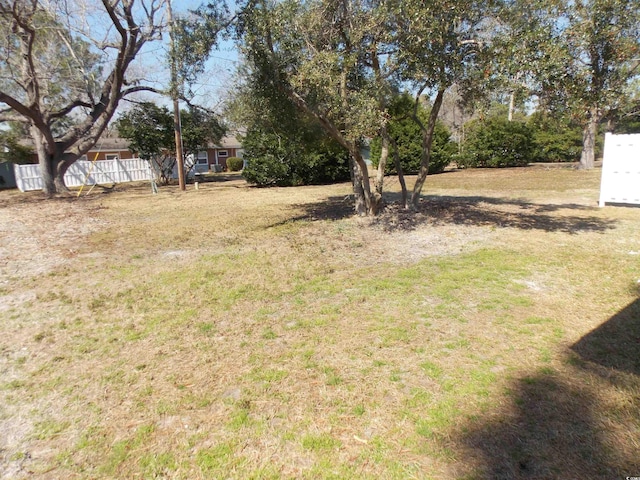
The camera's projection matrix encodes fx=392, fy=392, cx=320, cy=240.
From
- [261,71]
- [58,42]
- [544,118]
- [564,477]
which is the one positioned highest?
[58,42]

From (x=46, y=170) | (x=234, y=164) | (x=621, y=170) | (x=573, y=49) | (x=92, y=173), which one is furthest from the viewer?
(x=234, y=164)

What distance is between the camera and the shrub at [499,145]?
21484 mm

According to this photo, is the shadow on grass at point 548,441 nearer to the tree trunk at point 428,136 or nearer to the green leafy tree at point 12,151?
the tree trunk at point 428,136

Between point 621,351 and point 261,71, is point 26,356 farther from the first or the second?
point 261,71

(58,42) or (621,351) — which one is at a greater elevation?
(58,42)

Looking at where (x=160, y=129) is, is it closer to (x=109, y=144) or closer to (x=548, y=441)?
(x=109, y=144)

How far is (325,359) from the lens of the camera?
306 centimetres

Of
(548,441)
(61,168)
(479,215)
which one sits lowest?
(548,441)

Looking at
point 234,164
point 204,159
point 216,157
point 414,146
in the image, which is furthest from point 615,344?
point 216,157

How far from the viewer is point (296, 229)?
799 cm

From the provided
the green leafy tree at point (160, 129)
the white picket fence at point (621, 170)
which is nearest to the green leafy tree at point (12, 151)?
the green leafy tree at point (160, 129)

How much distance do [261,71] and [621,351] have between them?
6.44m

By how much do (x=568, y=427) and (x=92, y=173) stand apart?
2308 cm

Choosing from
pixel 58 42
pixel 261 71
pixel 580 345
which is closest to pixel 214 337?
pixel 580 345
